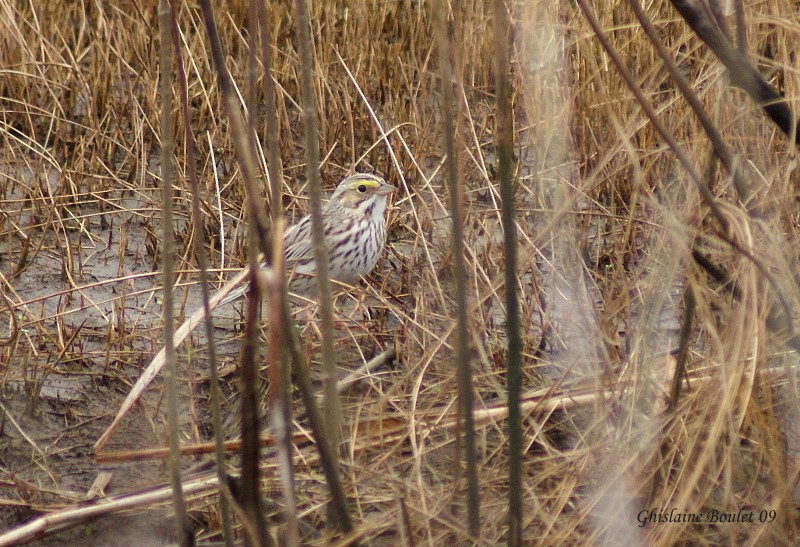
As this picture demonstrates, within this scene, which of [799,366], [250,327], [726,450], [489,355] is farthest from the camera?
[489,355]

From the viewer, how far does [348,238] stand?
18.2ft

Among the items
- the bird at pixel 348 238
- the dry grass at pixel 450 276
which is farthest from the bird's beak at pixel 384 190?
the dry grass at pixel 450 276

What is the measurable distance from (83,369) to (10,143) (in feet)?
9.16

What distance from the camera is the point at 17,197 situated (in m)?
6.55

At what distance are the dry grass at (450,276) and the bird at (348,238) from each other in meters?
0.16

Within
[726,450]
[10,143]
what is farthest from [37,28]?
[726,450]

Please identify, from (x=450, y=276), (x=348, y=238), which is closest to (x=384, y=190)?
(x=348, y=238)

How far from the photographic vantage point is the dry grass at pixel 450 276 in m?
2.85

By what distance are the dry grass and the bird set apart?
6.3 inches

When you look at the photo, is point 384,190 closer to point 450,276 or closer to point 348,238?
point 348,238

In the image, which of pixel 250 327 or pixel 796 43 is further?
pixel 796 43

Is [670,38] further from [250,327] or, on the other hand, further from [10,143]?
[250,327]

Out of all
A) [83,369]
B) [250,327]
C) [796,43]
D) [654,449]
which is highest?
[796,43]

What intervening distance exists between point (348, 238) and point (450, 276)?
0.71 meters
